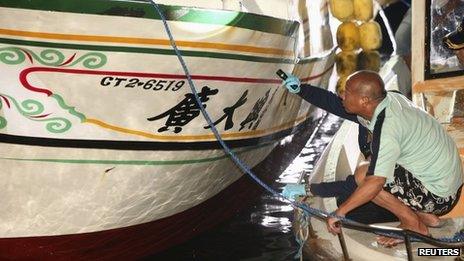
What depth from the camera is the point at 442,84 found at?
6.10m

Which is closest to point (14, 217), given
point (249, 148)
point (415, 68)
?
point (249, 148)

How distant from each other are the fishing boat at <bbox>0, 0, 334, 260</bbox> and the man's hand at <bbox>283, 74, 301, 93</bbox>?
266 mm

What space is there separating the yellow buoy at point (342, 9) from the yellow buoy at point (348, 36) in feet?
0.41

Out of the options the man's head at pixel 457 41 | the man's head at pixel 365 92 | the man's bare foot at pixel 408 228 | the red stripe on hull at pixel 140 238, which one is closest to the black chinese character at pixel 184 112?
the red stripe on hull at pixel 140 238

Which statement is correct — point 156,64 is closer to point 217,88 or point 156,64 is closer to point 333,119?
point 217,88

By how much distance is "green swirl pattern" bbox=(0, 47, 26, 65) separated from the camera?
13.9 ft

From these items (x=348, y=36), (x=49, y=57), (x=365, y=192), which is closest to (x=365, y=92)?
(x=365, y=192)

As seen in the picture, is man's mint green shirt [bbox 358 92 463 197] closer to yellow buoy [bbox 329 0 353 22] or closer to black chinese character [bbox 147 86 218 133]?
black chinese character [bbox 147 86 218 133]

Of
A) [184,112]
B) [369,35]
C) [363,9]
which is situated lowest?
[184,112]

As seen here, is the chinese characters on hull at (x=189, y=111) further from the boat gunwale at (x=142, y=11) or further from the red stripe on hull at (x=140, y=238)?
the red stripe on hull at (x=140, y=238)

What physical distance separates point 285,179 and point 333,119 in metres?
4.95

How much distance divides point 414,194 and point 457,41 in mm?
2081

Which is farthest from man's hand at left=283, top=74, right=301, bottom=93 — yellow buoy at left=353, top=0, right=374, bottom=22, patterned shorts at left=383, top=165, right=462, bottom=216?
yellow buoy at left=353, top=0, right=374, bottom=22

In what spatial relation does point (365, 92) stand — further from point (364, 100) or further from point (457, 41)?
point (457, 41)
